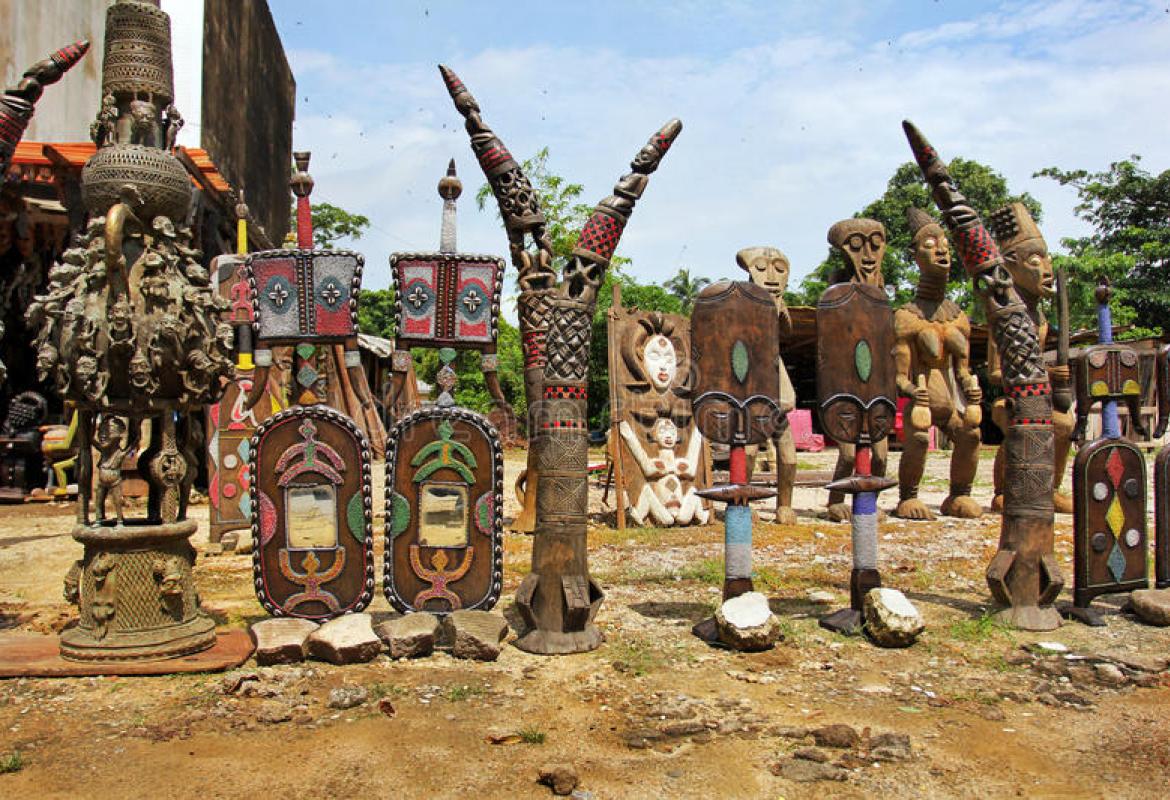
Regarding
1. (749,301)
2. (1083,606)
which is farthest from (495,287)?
(1083,606)

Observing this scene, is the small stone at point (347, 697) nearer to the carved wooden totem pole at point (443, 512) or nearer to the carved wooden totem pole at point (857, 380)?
the carved wooden totem pole at point (443, 512)

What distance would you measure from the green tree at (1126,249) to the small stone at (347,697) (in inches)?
756

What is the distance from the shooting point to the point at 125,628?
4.66 metres

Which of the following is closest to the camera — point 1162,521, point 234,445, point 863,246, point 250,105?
point 1162,521

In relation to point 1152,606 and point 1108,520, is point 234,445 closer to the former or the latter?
point 1108,520

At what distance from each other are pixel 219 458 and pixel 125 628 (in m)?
3.67

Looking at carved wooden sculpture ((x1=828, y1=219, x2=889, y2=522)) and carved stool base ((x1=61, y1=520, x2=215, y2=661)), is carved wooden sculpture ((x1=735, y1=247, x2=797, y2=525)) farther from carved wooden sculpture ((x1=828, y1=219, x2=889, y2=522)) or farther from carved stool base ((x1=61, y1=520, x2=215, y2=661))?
carved stool base ((x1=61, y1=520, x2=215, y2=661))

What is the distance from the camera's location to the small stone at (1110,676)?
14.6 ft

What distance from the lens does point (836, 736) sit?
367 cm

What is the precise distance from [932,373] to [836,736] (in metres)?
6.67

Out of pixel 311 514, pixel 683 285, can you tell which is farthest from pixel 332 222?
pixel 311 514

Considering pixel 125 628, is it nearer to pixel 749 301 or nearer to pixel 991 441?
pixel 749 301

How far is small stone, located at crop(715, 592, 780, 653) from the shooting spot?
487 centimetres

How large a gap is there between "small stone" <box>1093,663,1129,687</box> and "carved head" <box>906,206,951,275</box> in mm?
5292
